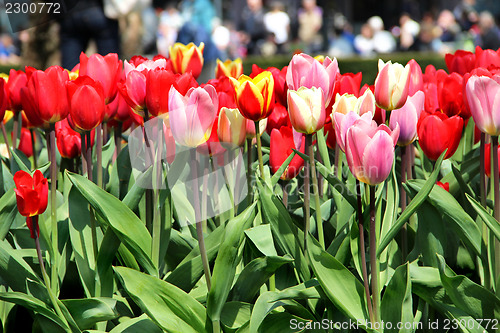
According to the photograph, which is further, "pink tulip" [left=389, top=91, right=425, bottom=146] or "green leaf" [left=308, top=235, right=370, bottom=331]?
"pink tulip" [left=389, top=91, right=425, bottom=146]

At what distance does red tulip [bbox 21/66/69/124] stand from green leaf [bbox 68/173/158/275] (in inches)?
8.5

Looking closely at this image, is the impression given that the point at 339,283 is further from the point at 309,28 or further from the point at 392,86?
the point at 309,28

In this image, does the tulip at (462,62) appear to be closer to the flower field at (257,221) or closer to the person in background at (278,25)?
the flower field at (257,221)

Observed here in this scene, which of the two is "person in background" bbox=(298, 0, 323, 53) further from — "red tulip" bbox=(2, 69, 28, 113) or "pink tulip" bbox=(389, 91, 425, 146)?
"pink tulip" bbox=(389, 91, 425, 146)

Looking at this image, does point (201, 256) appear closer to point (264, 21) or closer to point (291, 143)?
point (291, 143)

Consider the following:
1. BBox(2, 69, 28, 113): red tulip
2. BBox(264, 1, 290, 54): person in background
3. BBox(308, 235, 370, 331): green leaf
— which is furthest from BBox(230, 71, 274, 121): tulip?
BBox(264, 1, 290, 54): person in background

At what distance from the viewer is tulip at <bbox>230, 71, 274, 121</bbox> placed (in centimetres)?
156

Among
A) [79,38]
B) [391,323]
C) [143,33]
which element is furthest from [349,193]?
[143,33]

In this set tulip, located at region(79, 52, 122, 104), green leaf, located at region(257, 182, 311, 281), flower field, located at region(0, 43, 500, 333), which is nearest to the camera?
flower field, located at region(0, 43, 500, 333)

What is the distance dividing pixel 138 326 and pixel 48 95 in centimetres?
63

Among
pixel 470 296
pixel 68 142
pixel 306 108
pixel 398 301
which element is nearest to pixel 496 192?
pixel 470 296

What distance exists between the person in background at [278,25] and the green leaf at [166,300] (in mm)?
15150

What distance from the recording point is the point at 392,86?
1.60 meters

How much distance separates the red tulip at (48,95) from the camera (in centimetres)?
166
